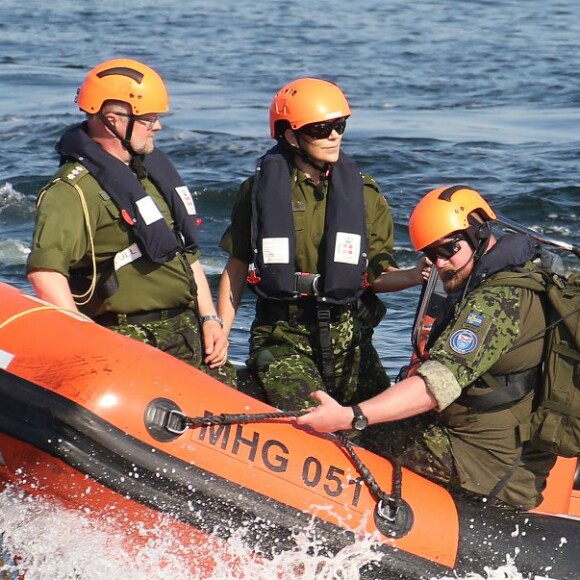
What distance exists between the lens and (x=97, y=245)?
459 centimetres

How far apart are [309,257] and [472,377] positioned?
Result: 106 cm

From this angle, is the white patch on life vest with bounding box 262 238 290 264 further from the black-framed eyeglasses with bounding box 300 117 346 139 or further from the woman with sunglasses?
the black-framed eyeglasses with bounding box 300 117 346 139

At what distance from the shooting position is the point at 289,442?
13.8ft

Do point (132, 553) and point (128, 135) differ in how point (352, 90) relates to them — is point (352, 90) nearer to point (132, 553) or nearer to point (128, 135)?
point (128, 135)

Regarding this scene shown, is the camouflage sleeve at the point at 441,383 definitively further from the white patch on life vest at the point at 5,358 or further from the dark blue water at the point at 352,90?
the dark blue water at the point at 352,90

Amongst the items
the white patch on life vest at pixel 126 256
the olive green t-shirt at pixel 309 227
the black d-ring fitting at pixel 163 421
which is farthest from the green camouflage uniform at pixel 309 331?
the black d-ring fitting at pixel 163 421

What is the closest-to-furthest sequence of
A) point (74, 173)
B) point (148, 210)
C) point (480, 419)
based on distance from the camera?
point (480, 419)
point (74, 173)
point (148, 210)

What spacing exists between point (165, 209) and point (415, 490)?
1437 millimetres

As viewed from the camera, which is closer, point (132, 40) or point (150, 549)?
point (150, 549)

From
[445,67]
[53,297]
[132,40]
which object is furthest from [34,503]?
[132,40]

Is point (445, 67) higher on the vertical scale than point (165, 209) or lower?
lower

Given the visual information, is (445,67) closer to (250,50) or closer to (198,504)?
(250,50)

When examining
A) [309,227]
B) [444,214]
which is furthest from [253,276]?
[444,214]

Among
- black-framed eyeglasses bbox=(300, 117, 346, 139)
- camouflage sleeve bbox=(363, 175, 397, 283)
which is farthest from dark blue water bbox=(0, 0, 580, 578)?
black-framed eyeglasses bbox=(300, 117, 346, 139)
